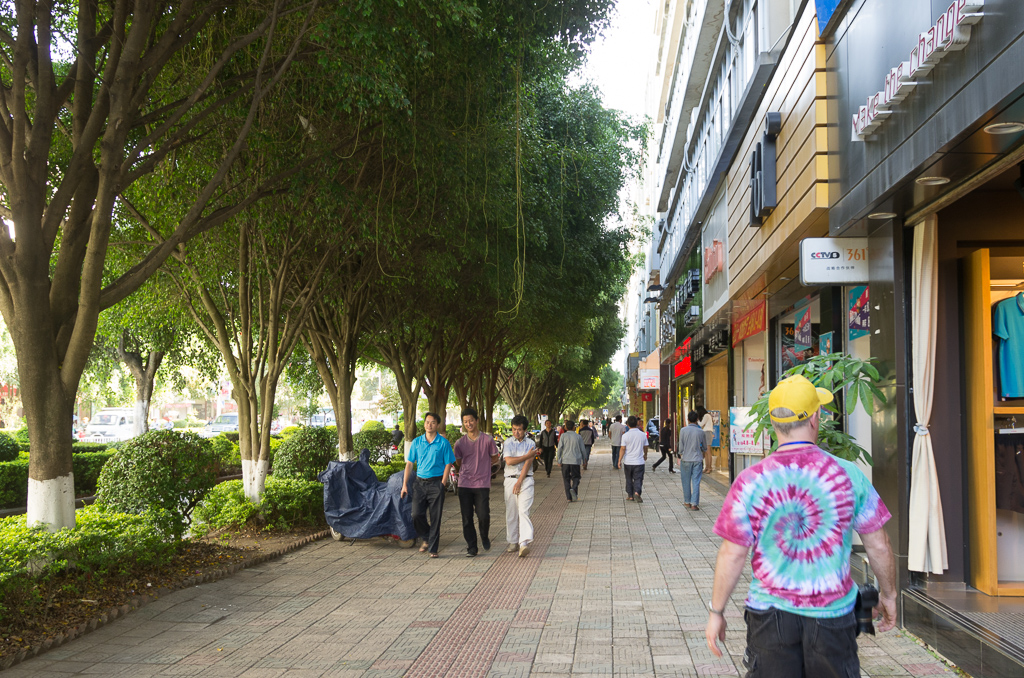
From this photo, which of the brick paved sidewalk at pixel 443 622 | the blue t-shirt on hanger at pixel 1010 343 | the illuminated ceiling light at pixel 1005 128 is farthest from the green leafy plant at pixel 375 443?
the illuminated ceiling light at pixel 1005 128

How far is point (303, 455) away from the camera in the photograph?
13.0 m

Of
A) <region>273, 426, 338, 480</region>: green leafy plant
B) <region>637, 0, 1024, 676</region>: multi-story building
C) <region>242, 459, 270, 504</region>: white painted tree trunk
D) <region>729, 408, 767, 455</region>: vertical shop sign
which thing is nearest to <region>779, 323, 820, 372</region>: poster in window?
<region>729, 408, 767, 455</region>: vertical shop sign

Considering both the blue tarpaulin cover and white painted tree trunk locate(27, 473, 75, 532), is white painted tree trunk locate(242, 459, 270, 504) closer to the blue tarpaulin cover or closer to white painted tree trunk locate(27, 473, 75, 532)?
the blue tarpaulin cover

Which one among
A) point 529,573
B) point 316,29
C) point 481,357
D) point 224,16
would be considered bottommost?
point 529,573

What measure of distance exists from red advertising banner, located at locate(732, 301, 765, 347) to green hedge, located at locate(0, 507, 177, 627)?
9449 mm

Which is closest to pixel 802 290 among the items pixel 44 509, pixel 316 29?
pixel 316 29

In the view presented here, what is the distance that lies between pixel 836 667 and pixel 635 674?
2512 millimetres

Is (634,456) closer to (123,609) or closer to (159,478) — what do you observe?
(159,478)

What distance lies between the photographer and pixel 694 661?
5508mm

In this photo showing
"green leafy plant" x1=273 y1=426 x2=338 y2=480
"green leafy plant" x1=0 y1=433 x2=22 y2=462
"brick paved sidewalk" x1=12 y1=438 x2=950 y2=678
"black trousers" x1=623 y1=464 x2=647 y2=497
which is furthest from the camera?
"green leafy plant" x1=0 y1=433 x2=22 y2=462

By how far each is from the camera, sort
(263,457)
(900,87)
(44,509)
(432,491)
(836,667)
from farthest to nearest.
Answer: (263,457) < (432,491) < (44,509) < (900,87) < (836,667)

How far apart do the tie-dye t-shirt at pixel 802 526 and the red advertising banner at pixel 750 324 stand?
10.9 metres

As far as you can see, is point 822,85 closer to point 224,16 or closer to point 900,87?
point 900,87

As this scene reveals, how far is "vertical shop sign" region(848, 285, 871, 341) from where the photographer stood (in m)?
7.80
